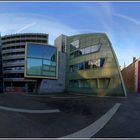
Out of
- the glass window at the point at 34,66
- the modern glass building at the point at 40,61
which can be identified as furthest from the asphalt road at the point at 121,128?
the modern glass building at the point at 40,61

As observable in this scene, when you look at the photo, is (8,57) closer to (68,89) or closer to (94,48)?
(68,89)

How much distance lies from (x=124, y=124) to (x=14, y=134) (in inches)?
207

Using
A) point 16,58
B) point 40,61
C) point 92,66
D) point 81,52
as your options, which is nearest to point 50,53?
point 40,61

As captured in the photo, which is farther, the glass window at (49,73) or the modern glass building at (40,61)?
the glass window at (49,73)

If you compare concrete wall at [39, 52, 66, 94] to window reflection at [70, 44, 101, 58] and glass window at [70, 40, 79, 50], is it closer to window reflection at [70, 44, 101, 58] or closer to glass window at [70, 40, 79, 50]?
window reflection at [70, 44, 101, 58]

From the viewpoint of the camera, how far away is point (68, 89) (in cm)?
4694

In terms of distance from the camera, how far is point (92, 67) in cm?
3922

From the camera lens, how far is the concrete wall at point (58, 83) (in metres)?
42.1

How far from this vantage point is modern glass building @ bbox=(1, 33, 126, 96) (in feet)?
114

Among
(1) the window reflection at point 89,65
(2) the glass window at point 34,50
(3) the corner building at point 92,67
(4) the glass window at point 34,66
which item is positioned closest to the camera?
(3) the corner building at point 92,67

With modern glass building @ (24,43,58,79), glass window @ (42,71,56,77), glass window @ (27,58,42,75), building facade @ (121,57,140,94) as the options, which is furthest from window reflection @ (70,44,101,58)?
building facade @ (121,57,140,94)

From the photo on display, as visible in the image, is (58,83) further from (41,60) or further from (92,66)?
(92,66)

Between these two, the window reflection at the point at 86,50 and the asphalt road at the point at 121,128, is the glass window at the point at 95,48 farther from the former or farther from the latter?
the asphalt road at the point at 121,128

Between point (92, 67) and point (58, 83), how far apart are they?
942 cm
